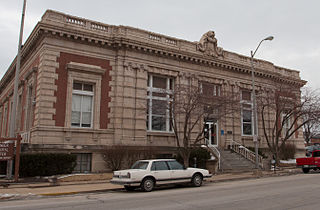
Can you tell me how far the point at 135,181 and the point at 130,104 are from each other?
11078 mm

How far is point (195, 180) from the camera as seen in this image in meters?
15.2

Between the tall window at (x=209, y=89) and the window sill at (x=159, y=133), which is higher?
the tall window at (x=209, y=89)

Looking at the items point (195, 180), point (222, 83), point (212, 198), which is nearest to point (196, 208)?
point (212, 198)

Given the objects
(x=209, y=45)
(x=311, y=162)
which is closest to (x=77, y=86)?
(x=209, y=45)

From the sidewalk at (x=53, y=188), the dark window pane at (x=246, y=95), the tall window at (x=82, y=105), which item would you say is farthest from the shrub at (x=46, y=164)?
the dark window pane at (x=246, y=95)

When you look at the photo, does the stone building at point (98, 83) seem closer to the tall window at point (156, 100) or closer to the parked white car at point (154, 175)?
the tall window at point (156, 100)

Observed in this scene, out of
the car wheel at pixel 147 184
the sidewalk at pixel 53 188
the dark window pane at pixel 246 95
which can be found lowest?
the sidewalk at pixel 53 188

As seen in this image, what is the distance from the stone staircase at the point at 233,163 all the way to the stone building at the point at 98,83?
1.98 metres

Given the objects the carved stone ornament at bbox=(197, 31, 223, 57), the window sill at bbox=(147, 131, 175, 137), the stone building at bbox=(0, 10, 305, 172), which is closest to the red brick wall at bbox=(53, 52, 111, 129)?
the stone building at bbox=(0, 10, 305, 172)

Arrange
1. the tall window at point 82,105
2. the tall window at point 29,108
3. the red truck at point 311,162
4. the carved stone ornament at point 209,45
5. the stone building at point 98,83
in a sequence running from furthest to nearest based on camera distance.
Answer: the carved stone ornament at point 209,45 < the tall window at point 29,108 < the tall window at point 82,105 < the red truck at point 311,162 < the stone building at point 98,83

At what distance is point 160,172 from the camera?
14.1m

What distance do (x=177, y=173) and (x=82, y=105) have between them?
11.0m

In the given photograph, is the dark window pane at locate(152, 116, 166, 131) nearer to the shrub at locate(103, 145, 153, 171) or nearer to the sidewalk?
the shrub at locate(103, 145, 153, 171)

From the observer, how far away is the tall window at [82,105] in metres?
22.2
